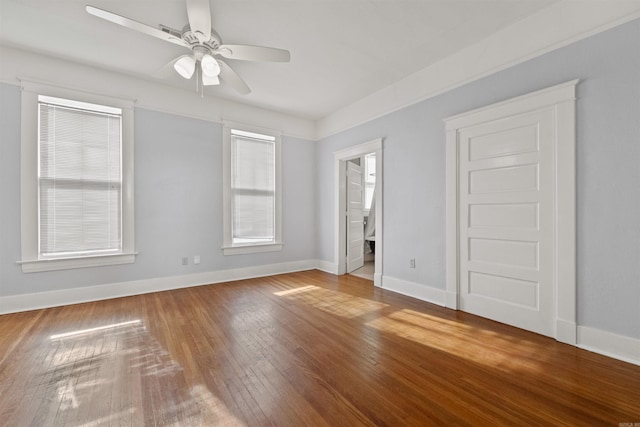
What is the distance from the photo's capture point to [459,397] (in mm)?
1653

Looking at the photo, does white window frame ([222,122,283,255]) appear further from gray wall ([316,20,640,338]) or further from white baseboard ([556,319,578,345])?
white baseboard ([556,319,578,345])

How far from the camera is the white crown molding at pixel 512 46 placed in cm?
221

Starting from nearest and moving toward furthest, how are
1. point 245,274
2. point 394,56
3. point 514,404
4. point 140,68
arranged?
1. point 514,404
2. point 394,56
3. point 140,68
4. point 245,274

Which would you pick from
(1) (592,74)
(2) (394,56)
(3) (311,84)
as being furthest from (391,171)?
(1) (592,74)

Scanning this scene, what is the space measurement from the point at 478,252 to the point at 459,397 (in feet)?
5.78

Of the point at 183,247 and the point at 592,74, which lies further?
the point at 183,247

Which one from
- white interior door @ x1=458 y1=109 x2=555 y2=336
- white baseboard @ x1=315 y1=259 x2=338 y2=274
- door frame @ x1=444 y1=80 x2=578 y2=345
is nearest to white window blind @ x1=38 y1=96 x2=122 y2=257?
white baseboard @ x1=315 y1=259 x2=338 y2=274

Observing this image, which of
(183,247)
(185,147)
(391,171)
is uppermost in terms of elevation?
(185,147)

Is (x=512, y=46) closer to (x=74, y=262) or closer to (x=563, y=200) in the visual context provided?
(x=563, y=200)

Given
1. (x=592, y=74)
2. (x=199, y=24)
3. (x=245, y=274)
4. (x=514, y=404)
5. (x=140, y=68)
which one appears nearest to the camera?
(x=514, y=404)

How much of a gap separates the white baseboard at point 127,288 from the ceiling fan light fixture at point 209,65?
2990 mm

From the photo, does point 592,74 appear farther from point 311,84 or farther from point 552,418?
point 311,84

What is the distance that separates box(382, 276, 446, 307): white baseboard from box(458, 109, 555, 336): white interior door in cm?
27

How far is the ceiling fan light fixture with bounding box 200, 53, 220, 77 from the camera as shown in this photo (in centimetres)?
240
